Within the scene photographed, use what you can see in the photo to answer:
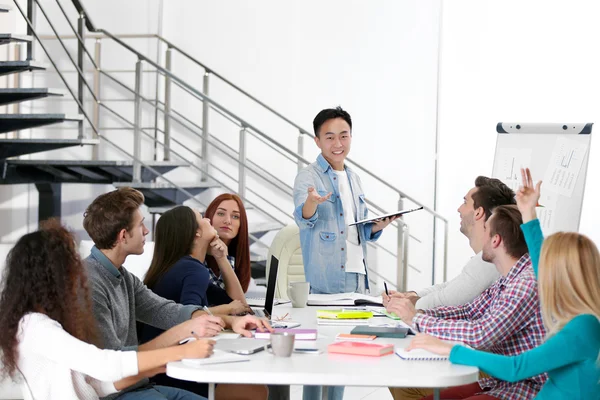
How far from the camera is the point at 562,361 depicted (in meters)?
1.78

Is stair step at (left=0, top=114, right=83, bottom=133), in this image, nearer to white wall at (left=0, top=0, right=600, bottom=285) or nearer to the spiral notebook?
white wall at (left=0, top=0, right=600, bottom=285)

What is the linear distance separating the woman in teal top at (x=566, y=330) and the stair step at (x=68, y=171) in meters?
3.57

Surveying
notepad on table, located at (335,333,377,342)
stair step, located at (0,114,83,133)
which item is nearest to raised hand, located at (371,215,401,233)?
notepad on table, located at (335,333,377,342)

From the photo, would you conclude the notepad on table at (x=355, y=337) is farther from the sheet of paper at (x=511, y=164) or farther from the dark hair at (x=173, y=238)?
the sheet of paper at (x=511, y=164)

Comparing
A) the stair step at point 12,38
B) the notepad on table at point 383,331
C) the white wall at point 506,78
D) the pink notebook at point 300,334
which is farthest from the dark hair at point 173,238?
the white wall at point 506,78

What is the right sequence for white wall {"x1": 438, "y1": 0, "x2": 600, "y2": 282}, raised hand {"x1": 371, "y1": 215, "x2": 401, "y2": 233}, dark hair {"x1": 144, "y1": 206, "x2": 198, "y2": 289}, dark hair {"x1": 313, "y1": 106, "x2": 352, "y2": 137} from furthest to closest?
white wall {"x1": 438, "y1": 0, "x2": 600, "y2": 282} → dark hair {"x1": 313, "y1": 106, "x2": 352, "y2": 137} → raised hand {"x1": 371, "y1": 215, "x2": 401, "y2": 233} → dark hair {"x1": 144, "y1": 206, "x2": 198, "y2": 289}

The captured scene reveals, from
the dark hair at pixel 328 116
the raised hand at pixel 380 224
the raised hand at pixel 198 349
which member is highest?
the dark hair at pixel 328 116

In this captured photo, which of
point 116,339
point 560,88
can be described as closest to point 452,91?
point 560,88

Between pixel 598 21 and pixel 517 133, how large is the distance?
1632mm

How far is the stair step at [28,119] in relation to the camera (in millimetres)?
4527

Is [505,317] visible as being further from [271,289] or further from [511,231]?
[271,289]

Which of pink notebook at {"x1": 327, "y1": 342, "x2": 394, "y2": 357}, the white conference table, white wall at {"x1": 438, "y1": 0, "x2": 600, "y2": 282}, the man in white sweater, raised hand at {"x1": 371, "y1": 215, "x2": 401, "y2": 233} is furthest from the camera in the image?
white wall at {"x1": 438, "y1": 0, "x2": 600, "y2": 282}

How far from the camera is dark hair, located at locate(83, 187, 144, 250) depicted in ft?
7.32

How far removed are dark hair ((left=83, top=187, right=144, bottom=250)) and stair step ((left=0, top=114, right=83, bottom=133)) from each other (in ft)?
7.88
